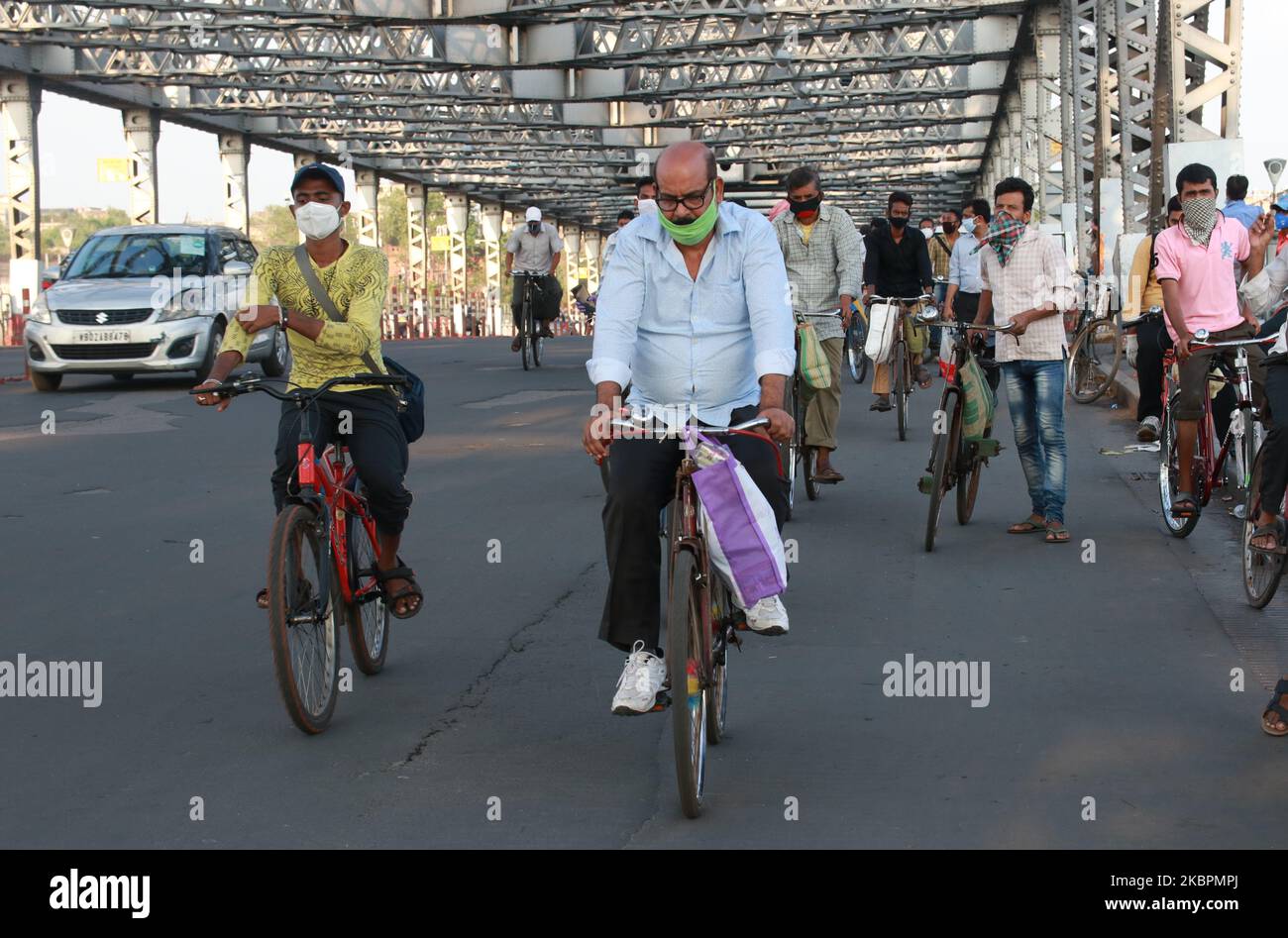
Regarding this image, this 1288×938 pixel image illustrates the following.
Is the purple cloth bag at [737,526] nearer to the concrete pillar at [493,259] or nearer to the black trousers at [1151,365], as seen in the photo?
the black trousers at [1151,365]

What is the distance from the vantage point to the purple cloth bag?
543 centimetres

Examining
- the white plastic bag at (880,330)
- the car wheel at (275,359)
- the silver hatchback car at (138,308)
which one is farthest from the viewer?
the car wheel at (275,359)

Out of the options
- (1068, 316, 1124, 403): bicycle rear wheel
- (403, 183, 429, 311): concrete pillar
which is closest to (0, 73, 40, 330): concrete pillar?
(1068, 316, 1124, 403): bicycle rear wheel

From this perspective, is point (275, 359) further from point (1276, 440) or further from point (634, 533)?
point (634, 533)

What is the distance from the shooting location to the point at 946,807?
533 centimetres

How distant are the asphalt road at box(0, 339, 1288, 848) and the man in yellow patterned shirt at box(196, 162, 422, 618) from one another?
796 millimetres

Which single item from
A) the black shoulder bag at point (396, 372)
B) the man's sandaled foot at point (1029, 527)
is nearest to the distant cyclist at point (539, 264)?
the man's sandaled foot at point (1029, 527)

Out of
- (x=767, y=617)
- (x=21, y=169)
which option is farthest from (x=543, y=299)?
(x=767, y=617)

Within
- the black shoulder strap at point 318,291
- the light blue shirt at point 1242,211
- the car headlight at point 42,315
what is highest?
the light blue shirt at point 1242,211

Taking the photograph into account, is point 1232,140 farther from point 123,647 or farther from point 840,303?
point 123,647

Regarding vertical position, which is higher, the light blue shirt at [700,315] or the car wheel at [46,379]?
the light blue shirt at [700,315]

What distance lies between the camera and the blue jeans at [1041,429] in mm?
10453

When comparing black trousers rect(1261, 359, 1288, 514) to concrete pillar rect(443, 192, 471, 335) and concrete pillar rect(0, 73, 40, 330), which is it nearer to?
concrete pillar rect(0, 73, 40, 330)

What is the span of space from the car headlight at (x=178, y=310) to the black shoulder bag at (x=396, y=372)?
543 inches
